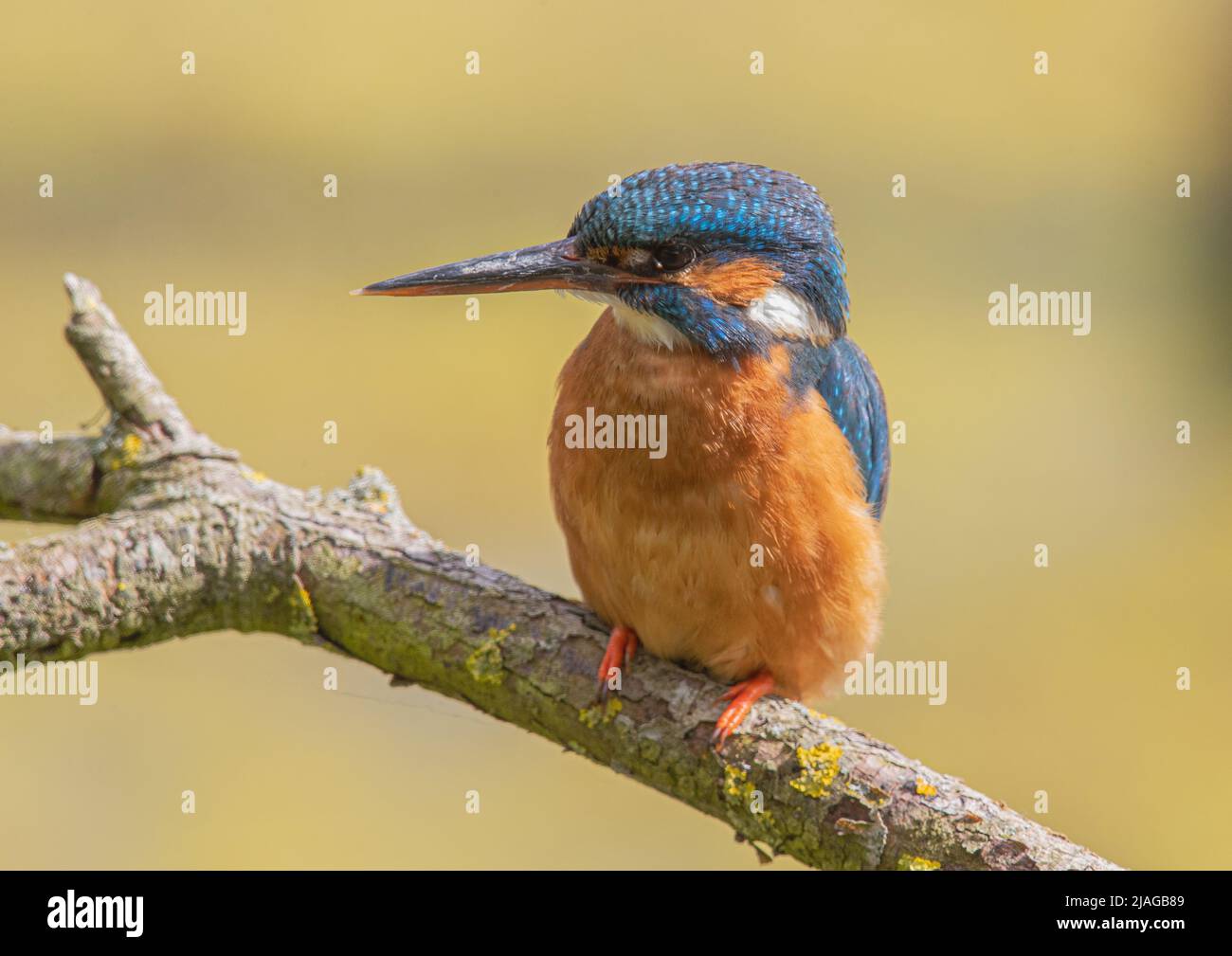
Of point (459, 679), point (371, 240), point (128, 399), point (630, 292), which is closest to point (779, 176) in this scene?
point (630, 292)

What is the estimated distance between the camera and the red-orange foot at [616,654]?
242 centimetres

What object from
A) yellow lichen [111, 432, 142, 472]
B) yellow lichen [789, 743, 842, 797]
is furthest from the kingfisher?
yellow lichen [111, 432, 142, 472]

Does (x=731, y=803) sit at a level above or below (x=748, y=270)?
below

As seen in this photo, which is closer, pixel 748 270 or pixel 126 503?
pixel 748 270

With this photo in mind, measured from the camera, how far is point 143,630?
8.29 feet

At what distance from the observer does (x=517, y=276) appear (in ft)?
7.81

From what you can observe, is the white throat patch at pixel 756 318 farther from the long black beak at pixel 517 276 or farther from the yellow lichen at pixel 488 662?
the yellow lichen at pixel 488 662

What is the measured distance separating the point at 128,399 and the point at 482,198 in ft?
24.0

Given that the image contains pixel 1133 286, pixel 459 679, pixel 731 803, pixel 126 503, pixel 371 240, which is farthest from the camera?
pixel 1133 286

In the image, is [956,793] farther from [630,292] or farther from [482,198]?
→ [482,198]

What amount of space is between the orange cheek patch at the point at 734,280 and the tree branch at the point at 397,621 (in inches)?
28.2

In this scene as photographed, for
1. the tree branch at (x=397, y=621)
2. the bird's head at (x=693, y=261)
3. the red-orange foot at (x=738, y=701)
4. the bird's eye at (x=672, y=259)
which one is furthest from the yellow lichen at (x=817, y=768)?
the bird's eye at (x=672, y=259)

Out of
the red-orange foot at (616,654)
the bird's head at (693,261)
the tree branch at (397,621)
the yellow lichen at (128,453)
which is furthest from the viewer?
the yellow lichen at (128,453)

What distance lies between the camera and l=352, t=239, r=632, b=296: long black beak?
236cm
